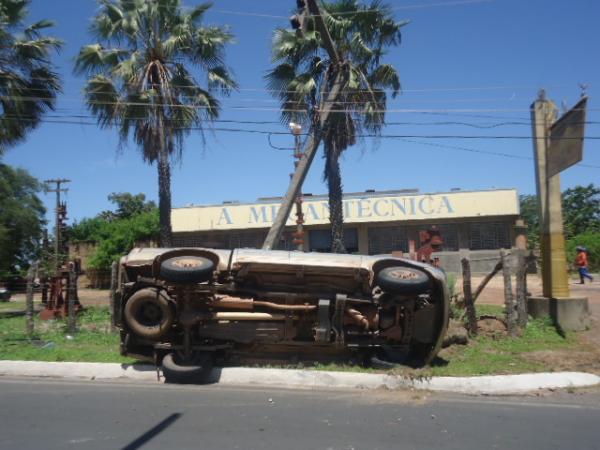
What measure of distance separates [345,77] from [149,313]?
985 cm

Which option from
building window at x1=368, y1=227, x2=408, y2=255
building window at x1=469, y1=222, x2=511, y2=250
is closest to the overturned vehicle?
building window at x1=368, y1=227, x2=408, y2=255

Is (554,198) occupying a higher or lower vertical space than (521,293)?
higher

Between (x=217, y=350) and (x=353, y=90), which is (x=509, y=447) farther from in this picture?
(x=353, y=90)

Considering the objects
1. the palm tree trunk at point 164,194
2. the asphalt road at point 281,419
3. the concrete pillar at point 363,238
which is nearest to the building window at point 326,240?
the concrete pillar at point 363,238

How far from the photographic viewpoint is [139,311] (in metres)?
8.02

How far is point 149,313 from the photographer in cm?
808

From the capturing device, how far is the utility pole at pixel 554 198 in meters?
10.2

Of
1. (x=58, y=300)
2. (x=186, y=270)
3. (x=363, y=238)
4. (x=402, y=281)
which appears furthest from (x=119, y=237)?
(x=402, y=281)

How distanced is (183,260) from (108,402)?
2.09 m

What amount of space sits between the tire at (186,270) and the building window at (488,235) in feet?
72.8

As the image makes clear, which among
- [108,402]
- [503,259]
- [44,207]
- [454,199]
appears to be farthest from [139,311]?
[44,207]

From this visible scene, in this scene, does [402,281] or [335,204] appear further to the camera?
[335,204]

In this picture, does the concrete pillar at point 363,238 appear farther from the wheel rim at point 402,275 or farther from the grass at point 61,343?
the wheel rim at point 402,275

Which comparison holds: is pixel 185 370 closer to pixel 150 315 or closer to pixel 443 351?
pixel 150 315
